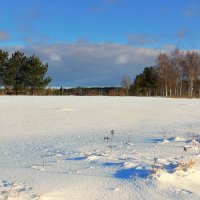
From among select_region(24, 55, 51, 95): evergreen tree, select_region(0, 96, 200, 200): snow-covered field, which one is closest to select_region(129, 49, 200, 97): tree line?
select_region(24, 55, 51, 95): evergreen tree

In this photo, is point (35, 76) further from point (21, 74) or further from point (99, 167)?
point (99, 167)

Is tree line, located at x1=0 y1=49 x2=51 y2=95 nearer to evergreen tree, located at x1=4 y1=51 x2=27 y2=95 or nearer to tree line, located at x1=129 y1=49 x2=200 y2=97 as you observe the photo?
evergreen tree, located at x1=4 y1=51 x2=27 y2=95

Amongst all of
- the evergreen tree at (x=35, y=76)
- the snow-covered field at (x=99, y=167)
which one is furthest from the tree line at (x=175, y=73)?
the snow-covered field at (x=99, y=167)

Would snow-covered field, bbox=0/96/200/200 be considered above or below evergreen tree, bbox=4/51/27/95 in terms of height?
below

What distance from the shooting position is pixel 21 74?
4647 centimetres

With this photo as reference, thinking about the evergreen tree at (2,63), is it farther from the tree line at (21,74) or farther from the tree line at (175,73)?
the tree line at (175,73)

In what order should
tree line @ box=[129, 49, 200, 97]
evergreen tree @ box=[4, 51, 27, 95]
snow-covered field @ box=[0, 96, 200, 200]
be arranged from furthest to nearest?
tree line @ box=[129, 49, 200, 97], evergreen tree @ box=[4, 51, 27, 95], snow-covered field @ box=[0, 96, 200, 200]

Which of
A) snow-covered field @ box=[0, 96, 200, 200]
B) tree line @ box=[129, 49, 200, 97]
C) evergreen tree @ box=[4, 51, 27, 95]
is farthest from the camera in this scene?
tree line @ box=[129, 49, 200, 97]

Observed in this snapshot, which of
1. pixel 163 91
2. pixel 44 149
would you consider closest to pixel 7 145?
pixel 44 149

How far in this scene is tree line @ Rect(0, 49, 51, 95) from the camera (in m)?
44.7

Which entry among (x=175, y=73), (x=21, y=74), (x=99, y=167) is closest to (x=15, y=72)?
(x=21, y=74)

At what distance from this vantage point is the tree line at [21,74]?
147ft

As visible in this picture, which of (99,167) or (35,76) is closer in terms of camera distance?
(99,167)

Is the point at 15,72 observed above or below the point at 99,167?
above
